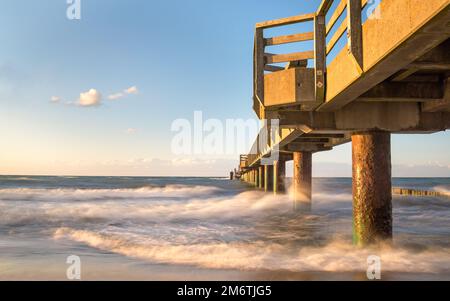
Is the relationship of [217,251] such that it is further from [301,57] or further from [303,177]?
[303,177]

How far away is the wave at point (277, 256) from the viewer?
279 inches

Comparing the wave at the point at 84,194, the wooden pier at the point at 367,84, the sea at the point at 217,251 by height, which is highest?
the wooden pier at the point at 367,84

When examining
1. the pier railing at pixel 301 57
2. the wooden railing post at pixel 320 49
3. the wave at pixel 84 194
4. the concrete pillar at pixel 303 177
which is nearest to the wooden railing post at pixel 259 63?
the pier railing at pixel 301 57

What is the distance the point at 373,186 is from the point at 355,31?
3.42 metres

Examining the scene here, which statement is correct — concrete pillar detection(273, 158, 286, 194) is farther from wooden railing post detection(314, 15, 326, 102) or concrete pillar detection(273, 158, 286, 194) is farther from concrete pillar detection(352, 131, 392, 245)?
wooden railing post detection(314, 15, 326, 102)

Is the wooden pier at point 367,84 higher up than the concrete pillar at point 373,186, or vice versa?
the wooden pier at point 367,84

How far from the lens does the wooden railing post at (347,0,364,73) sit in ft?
14.7

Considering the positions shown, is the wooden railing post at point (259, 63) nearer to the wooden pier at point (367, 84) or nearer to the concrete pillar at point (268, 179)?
the wooden pier at point (367, 84)

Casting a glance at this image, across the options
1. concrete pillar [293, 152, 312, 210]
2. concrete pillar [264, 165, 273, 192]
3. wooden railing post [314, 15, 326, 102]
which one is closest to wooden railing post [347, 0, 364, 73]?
wooden railing post [314, 15, 326, 102]

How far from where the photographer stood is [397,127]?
697 centimetres

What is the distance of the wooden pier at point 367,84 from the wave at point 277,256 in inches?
20.4

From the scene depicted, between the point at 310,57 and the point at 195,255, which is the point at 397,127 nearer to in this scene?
the point at 310,57

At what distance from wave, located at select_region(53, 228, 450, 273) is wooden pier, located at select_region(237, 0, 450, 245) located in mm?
519
